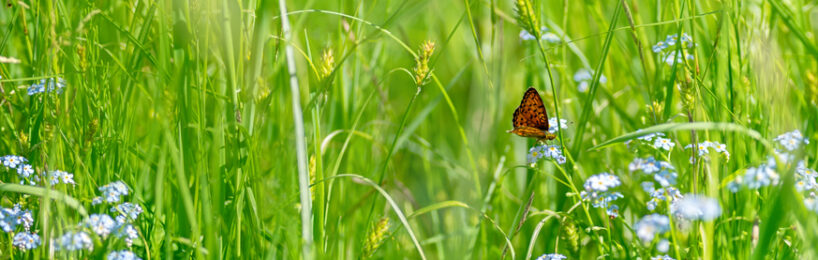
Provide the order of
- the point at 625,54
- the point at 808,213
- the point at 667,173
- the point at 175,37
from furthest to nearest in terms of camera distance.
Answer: the point at 625,54, the point at 175,37, the point at 667,173, the point at 808,213

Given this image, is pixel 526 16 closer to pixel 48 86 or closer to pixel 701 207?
pixel 701 207

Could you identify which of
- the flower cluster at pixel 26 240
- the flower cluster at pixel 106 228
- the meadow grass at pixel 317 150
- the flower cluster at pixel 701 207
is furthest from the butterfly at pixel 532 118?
the flower cluster at pixel 26 240

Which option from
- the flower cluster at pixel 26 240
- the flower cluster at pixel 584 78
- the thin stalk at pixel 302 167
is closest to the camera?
the thin stalk at pixel 302 167

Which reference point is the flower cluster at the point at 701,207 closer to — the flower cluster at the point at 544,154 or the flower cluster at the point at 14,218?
the flower cluster at the point at 544,154

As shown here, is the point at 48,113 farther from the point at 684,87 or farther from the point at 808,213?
the point at 808,213

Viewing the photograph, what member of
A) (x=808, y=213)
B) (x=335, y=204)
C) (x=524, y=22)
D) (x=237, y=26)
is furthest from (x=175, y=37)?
(x=808, y=213)

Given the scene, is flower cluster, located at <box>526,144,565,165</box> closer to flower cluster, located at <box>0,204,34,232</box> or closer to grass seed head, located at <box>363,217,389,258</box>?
grass seed head, located at <box>363,217,389,258</box>
